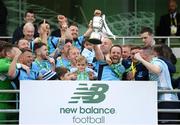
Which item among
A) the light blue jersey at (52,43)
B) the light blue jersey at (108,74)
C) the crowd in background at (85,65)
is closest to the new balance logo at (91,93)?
the crowd in background at (85,65)

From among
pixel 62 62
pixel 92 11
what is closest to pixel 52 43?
pixel 62 62

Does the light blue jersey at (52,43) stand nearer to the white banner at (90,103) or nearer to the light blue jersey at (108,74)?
the light blue jersey at (108,74)

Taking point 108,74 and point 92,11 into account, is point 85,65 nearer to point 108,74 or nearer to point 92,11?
point 108,74

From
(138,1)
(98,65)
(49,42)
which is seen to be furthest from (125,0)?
Result: (98,65)

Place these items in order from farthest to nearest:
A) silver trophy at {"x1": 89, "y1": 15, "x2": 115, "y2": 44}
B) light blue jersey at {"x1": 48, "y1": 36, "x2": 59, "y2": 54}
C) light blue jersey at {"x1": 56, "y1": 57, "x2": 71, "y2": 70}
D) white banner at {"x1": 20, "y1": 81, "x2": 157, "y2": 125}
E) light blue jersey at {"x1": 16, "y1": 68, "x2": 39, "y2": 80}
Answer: light blue jersey at {"x1": 48, "y1": 36, "x2": 59, "y2": 54}, light blue jersey at {"x1": 56, "y1": 57, "x2": 71, "y2": 70}, silver trophy at {"x1": 89, "y1": 15, "x2": 115, "y2": 44}, light blue jersey at {"x1": 16, "y1": 68, "x2": 39, "y2": 80}, white banner at {"x1": 20, "y1": 81, "x2": 157, "y2": 125}

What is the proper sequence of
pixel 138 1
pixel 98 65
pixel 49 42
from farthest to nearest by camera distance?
pixel 138 1 < pixel 49 42 < pixel 98 65

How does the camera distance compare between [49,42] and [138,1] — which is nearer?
[49,42]

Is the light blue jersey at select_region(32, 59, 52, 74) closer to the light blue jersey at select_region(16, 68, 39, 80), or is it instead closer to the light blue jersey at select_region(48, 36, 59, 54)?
the light blue jersey at select_region(16, 68, 39, 80)

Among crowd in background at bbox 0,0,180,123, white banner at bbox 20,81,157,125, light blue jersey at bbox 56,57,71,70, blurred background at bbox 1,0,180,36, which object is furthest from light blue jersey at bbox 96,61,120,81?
blurred background at bbox 1,0,180,36

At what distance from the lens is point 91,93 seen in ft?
30.5

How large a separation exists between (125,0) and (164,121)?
10054mm

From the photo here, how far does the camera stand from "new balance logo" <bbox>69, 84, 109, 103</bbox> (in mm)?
9281

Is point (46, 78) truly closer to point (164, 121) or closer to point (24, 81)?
point (24, 81)

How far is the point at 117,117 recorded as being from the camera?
9.26 meters
